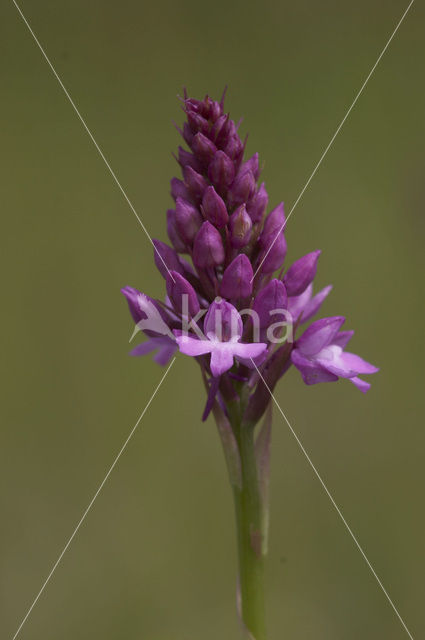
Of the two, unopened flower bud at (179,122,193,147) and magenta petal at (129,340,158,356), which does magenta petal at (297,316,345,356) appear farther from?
unopened flower bud at (179,122,193,147)

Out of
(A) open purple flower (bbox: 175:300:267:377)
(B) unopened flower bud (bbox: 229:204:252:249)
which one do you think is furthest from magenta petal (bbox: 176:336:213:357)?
(B) unopened flower bud (bbox: 229:204:252:249)

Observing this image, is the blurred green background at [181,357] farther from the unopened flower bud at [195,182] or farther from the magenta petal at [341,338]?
the unopened flower bud at [195,182]

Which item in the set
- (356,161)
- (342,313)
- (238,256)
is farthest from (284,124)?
(238,256)

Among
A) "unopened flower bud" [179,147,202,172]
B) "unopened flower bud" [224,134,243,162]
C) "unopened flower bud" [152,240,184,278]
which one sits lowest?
"unopened flower bud" [152,240,184,278]

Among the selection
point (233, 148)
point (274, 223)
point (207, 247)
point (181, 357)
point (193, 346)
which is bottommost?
point (181, 357)

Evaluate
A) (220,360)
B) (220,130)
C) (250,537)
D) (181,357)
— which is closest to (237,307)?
(220,360)

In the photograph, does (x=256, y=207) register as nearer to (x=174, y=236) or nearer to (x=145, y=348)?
(x=174, y=236)
